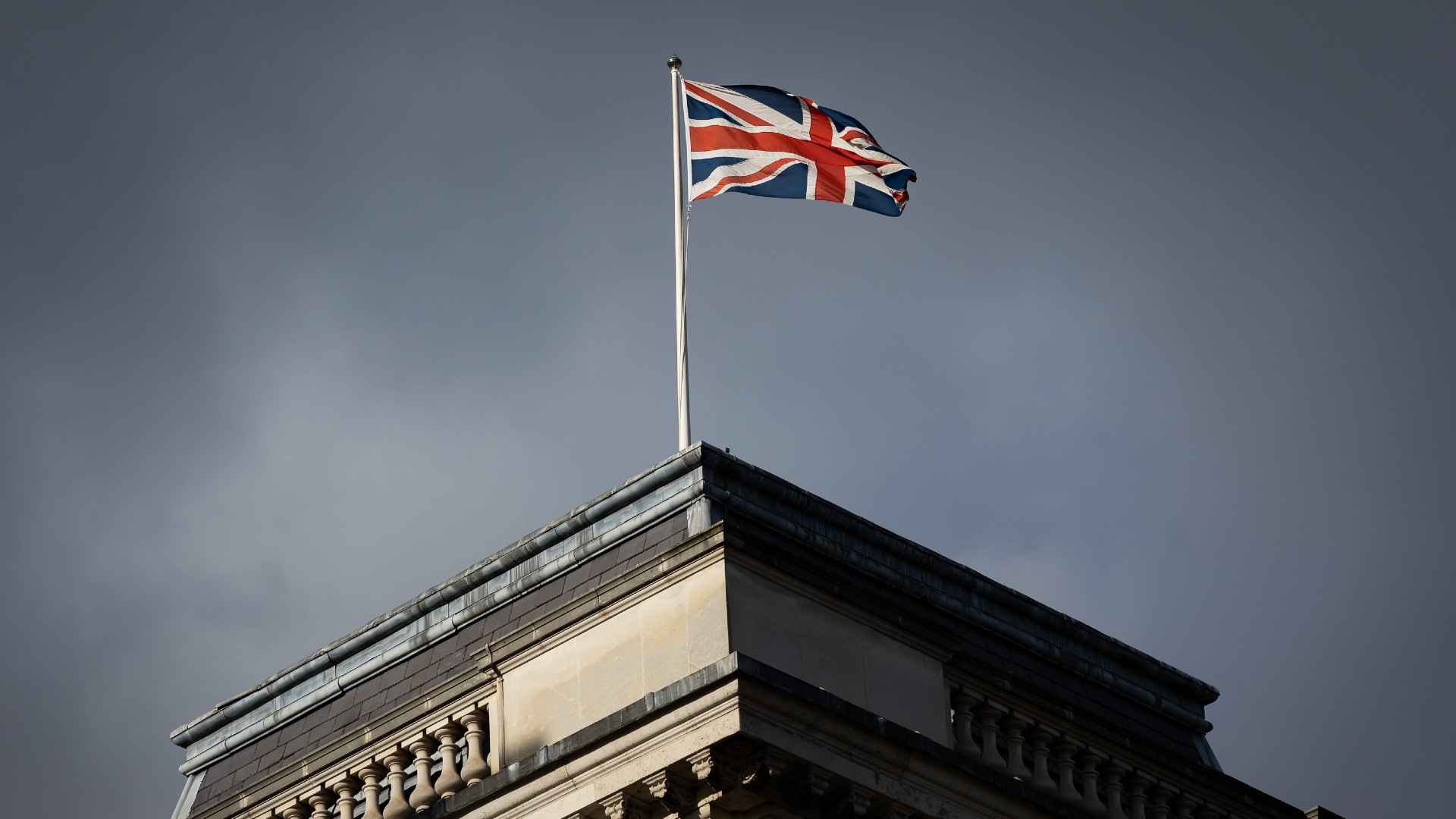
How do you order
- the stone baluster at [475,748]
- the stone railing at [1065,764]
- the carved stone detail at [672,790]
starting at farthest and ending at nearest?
the stone railing at [1065,764]
the stone baluster at [475,748]
the carved stone detail at [672,790]

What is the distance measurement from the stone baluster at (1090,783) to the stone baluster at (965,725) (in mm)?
1233

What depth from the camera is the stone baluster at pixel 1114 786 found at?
20.4 meters

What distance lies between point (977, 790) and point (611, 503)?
4.32 metres

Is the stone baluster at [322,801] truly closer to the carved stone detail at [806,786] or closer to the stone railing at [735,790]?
the stone railing at [735,790]

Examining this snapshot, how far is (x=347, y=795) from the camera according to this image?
19.9 metres

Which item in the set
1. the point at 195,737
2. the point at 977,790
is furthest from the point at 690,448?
the point at 195,737

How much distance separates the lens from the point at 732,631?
58.5 ft

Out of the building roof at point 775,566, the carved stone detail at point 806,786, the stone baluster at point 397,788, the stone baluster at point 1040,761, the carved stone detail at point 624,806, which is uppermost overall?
the building roof at point 775,566

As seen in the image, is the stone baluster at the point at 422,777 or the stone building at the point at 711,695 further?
the stone baluster at the point at 422,777

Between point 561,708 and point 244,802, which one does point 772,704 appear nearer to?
point 561,708

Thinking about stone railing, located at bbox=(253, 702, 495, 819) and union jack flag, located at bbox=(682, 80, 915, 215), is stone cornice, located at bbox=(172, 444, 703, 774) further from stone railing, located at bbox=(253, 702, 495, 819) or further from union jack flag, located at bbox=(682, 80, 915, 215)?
union jack flag, located at bbox=(682, 80, 915, 215)

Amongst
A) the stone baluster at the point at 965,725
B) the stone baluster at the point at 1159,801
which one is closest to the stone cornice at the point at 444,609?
the stone baluster at the point at 965,725

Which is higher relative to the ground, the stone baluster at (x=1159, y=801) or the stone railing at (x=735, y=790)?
the stone baluster at (x=1159, y=801)

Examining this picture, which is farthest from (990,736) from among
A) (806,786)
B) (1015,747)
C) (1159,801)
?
(806,786)
